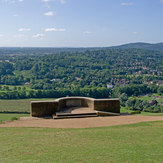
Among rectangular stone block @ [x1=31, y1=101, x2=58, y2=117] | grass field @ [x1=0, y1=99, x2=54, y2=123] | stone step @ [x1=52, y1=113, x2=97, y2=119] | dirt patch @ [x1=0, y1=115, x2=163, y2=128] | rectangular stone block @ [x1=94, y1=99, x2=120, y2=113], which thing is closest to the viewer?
dirt patch @ [x1=0, y1=115, x2=163, y2=128]

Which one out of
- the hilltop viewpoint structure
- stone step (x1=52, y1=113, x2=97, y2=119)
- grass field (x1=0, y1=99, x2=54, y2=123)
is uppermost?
the hilltop viewpoint structure

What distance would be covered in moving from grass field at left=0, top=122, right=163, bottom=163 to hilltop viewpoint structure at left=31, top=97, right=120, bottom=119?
176 inches

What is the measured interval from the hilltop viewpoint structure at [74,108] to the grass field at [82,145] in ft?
14.7

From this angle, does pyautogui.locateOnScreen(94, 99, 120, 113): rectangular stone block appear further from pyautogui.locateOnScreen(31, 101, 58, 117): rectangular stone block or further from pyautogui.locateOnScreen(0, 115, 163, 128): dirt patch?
pyautogui.locateOnScreen(31, 101, 58, 117): rectangular stone block

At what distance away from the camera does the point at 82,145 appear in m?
9.36

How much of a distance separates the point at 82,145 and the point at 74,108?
920cm

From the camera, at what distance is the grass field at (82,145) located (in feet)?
26.0

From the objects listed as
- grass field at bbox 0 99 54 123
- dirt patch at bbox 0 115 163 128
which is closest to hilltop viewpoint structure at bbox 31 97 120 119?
dirt patch at bbox 0 115 163 128

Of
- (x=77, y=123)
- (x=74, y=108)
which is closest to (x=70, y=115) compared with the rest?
(x=74, y=108)

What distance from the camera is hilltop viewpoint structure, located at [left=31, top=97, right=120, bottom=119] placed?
54.9ft

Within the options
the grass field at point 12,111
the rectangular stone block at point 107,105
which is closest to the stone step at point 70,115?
the rectangular stone block at point 107,105

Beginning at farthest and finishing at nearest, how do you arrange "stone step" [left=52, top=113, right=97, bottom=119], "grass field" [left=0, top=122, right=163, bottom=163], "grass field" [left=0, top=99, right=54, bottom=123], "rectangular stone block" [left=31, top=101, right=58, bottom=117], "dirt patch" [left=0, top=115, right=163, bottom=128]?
"grass field" [left=0, top=99, right=54, bottom=123], "rectangular stone block" [left=31, top=101, right=58, bottom=117], "stone step" [left=52, top=113, right=97, bottom=119], "dirt patch" [left=0, top=115, right=163, bottom=128], "grass field" [left=0, top=122, right=163, bottom=163]

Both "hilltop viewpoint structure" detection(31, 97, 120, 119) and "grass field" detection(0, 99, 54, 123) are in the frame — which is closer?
"hilltop viewpoint structure" detection(31, 97, 120, 119)

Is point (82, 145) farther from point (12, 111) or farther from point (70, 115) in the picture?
point (12, 111)
